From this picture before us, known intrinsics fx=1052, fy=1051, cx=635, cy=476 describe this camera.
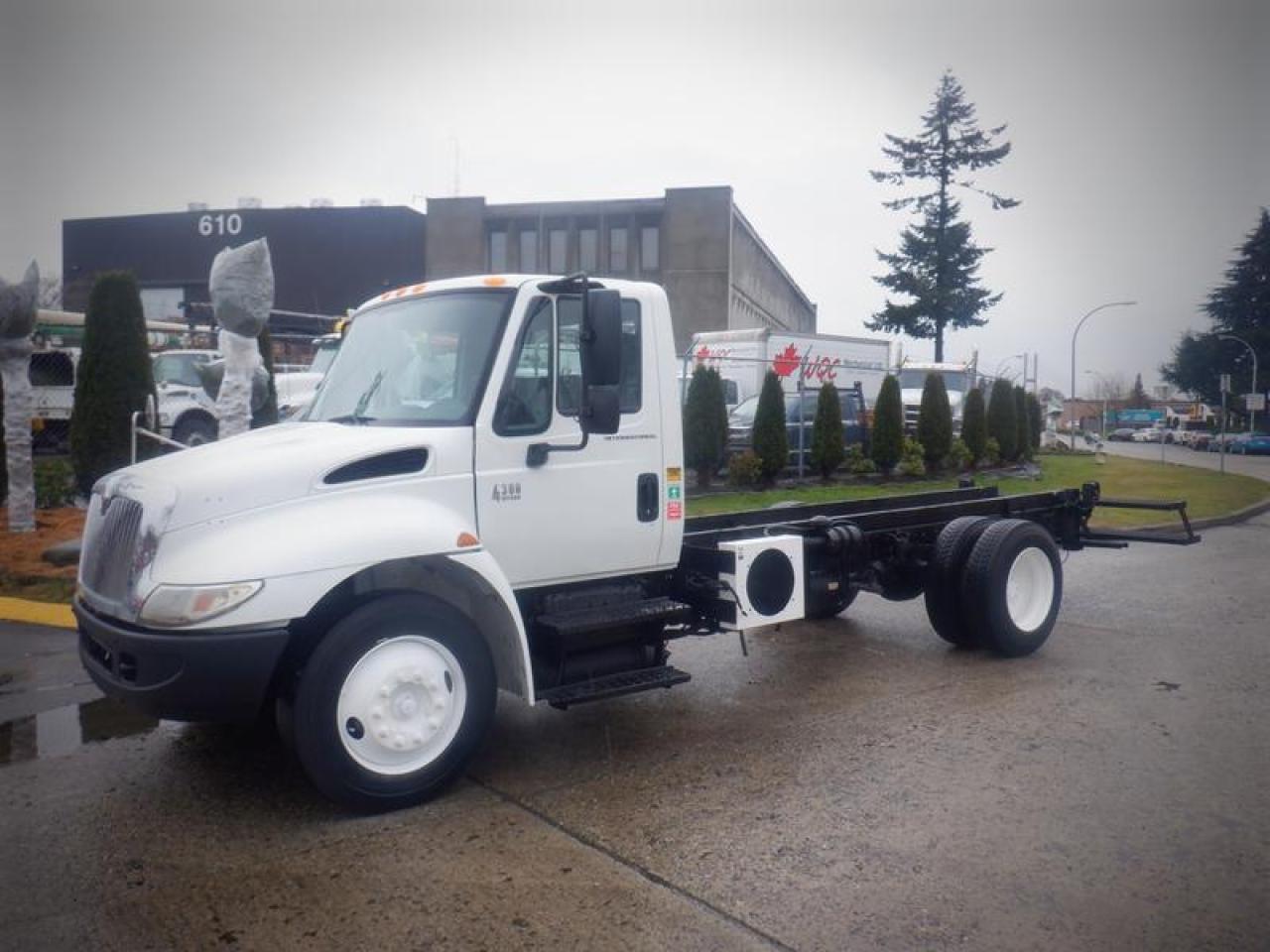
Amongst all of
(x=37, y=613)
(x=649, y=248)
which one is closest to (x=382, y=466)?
(x=37, y=613)

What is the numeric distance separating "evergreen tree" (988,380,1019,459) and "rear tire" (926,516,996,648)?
17.9m

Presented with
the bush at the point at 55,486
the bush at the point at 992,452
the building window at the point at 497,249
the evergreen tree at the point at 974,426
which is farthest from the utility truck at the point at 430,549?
the building window at the point at 497,249

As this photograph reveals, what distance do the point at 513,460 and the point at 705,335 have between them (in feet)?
75.6

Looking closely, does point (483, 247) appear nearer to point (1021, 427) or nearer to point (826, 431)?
point (1021, 427)

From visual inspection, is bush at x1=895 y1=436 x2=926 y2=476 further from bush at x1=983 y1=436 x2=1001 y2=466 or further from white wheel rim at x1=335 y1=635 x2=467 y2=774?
white wheel rim at x1=335 y1=635 x2=467 y2=774

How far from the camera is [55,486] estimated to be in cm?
1417

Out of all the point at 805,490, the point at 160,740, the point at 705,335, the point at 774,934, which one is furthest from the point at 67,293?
the point at 774,934

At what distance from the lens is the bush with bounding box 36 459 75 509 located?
13.9 metres

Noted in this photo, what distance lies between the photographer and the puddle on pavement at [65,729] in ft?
18.9

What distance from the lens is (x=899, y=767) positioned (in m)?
5.39

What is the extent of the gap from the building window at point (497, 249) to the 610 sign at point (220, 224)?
14393 millimetres

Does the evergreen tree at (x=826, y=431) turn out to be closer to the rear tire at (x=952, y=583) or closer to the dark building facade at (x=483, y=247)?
the rear tire at (x=952, y=583)

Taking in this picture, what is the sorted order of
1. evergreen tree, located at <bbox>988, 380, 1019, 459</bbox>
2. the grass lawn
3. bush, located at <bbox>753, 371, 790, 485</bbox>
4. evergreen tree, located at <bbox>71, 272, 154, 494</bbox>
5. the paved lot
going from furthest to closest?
1. evergreen tree, located at <bbox>988, 380, 1019, 459</bbox>
2. bush, located at <bbox>753, 371, 790, 485</bbox>
3. the grass lawn
4. evergreen tree, located at <bbox>71, 272, 154, 494</bbox>
5. the paved lot

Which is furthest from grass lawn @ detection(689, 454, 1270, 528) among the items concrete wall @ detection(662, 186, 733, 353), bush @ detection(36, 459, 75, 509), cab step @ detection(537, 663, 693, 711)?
concrete wall @ detection(662, 186, 733, 353)
